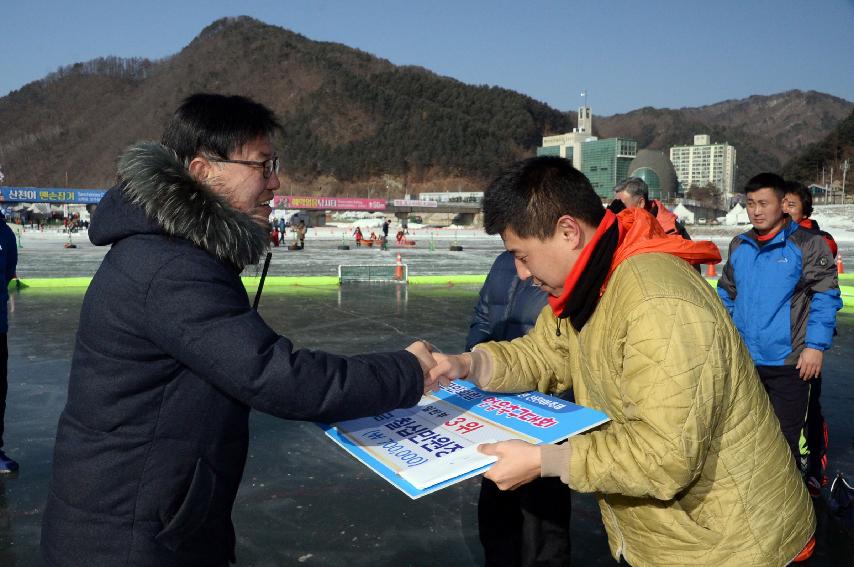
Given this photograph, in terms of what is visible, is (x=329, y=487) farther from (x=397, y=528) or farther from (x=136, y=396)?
(x=136, y=396)

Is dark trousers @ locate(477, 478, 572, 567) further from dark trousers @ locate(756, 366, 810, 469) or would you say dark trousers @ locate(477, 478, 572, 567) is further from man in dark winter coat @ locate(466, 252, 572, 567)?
dark trousers @ locate(756, 366, 810, 469)

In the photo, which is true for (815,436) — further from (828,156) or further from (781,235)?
(828,156)

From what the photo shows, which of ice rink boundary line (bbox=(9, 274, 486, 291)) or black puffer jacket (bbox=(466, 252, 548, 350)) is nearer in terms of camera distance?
black puffer jacket (bbox=(466, 252, 548, 350))

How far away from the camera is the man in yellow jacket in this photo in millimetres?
1499

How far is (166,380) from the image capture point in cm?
154

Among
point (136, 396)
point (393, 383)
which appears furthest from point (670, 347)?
point (136, 396)

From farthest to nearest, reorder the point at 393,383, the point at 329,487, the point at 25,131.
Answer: the point at 25,131 → the point at 329,487 → the point at 393,383

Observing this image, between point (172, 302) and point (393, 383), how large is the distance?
0.58m

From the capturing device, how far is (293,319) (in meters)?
9.85

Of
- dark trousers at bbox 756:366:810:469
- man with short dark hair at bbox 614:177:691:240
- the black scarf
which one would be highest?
man with short dark hair at bbox 614:177:691:240

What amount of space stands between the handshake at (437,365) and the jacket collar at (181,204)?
577 mm

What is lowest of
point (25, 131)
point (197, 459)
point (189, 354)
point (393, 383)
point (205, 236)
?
point (197, 459)

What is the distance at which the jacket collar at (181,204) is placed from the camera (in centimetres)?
154

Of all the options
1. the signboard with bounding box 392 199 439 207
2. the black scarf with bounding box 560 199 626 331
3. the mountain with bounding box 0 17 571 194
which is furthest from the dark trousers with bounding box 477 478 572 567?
the mountain with bounding box 0 17 571 194
